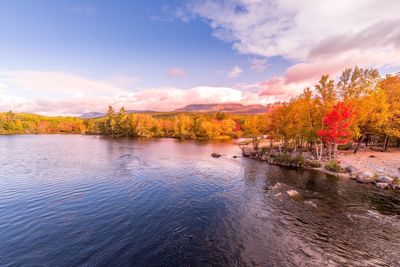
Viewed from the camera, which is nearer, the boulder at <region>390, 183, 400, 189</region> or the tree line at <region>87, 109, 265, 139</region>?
the boulder at <region>390, 183, 400, 189</region>

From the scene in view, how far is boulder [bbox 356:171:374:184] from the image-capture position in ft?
102

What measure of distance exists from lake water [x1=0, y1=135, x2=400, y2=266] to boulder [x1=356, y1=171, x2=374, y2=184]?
5.48 feet

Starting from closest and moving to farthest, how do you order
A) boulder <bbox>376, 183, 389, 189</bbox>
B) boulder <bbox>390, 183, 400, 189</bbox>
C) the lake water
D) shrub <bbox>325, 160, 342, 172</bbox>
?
the lake water
boulder <bbox>376, 183, 389, 189</bbox>
boulder <bbox>390, 183, 400, 189</bbox>
shrub <bbox>325, 160, 342, 172</bbox>

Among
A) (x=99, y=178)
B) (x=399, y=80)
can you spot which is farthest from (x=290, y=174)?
(x=399, y=80)

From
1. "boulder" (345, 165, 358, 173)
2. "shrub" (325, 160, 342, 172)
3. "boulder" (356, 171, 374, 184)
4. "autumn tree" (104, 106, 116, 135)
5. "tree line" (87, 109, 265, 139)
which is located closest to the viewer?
"boulder" (356, 171, 374, 184)

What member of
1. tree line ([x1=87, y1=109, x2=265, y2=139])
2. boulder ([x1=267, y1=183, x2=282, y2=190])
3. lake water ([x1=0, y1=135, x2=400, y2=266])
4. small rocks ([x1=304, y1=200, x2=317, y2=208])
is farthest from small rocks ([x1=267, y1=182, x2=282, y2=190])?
tree line ([x1=87, y1=109, x2=265, y2=139])

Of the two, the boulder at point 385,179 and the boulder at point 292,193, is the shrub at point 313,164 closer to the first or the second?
the boulder at point 385,179

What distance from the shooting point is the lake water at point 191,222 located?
44.3ft

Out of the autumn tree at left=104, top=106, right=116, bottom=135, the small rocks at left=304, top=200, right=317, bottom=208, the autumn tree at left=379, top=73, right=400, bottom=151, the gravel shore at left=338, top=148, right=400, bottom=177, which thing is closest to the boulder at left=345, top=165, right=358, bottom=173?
the gravel shore at left=338, top=148, right=400, bottom=177

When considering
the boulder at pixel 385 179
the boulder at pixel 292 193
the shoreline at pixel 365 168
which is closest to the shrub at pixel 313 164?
the shoreline at pixel 365 168

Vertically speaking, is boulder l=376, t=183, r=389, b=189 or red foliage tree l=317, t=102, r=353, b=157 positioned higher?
red foliage tree l=317, t=102, r=353, b=157

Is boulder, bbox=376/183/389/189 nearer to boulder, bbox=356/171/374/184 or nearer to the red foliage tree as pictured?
boulder, bbox=356/171/374/184

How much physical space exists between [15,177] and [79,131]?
160561 mm

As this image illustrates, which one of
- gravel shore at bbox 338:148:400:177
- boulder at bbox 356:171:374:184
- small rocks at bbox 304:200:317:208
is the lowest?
small rocks at bbox 304:200:317:208
